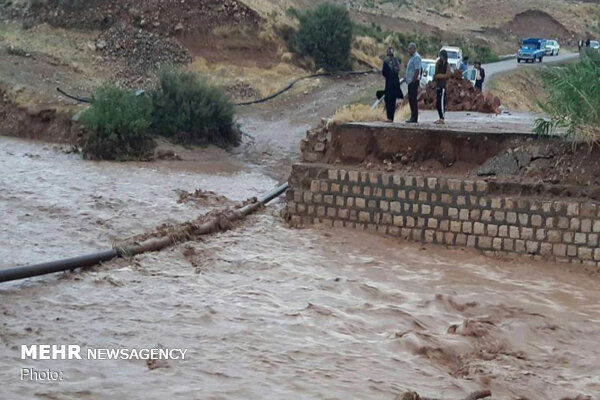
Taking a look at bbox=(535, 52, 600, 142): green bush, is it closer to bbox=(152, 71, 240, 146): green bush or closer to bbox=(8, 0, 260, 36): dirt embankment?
bbox=(152, 71, 240, 146): green bush

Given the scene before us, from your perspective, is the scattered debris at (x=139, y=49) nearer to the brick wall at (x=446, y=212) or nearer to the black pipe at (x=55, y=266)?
the brick wall at (x=446, y=212)

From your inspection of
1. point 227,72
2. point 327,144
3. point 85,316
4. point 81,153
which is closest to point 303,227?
point 327,144

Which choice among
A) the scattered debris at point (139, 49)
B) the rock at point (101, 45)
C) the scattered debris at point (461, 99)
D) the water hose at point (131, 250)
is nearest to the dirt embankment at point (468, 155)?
the water hose at point (131, 250)

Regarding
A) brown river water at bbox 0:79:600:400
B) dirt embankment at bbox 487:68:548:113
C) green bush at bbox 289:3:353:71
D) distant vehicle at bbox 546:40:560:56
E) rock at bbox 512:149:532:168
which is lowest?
brown river water at bbox 0:79:600:400

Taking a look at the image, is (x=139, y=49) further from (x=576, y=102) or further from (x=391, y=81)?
(x=576, y=102)

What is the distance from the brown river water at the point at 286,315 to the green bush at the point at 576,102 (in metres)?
2.26

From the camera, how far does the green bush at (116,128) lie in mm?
25062

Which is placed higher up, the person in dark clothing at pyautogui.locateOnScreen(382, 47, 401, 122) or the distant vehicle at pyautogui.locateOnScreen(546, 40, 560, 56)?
the distant vehicle at pyautogui.locateOnScreen(546, 40, 560, 56)

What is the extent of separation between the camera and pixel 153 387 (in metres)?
7.66

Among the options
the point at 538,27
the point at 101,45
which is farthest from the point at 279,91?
the point at 538,27

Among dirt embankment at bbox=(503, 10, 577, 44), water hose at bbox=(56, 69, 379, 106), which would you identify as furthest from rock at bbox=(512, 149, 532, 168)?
dirt embankment at bbox=(503, 10, 577, 44)

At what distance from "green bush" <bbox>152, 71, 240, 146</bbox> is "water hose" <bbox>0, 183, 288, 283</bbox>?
423 inches

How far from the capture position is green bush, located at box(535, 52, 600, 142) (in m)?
13.4

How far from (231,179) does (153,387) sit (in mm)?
15229
